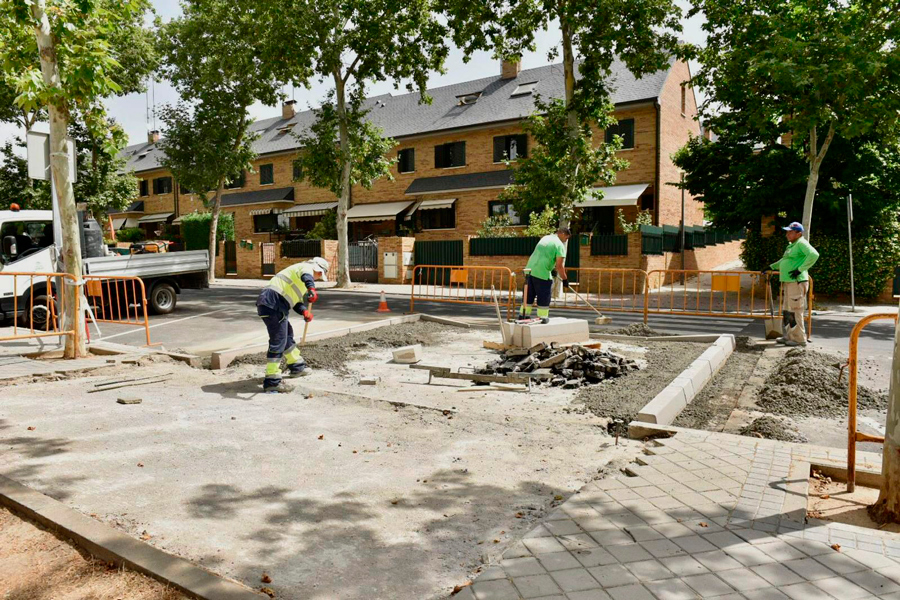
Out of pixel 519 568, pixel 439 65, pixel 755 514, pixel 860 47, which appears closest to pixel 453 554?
pixel 519 568

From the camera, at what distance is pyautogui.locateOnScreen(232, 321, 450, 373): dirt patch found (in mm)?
8758

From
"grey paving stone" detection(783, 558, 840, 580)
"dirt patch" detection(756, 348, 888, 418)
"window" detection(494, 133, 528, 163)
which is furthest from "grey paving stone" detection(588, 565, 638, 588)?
"window" detection(494, 133, 528, 163)

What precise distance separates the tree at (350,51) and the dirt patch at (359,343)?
12.1 m

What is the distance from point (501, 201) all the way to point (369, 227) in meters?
9.03

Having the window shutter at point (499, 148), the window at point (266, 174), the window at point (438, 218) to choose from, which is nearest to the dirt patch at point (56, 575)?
the window shutter at point (499, 148)

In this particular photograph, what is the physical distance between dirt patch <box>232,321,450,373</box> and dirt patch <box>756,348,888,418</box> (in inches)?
208

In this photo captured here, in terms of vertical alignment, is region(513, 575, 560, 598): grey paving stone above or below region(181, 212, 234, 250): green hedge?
below

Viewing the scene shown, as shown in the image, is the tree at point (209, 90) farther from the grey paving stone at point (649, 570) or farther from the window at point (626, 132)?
the grey paving stone at point (649, 570)

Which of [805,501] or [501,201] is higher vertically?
[501,201]

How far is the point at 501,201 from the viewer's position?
28.6m

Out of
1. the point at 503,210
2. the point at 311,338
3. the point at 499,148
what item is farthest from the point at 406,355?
the point at 499,148

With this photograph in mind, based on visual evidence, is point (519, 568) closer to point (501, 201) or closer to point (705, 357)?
point (705, 357)

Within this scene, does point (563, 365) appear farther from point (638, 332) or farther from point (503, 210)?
point (503, 210)

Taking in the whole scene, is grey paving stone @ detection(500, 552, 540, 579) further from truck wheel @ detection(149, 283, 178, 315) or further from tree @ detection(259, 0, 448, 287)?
tree @ detection(259, 0, 448, 287)
